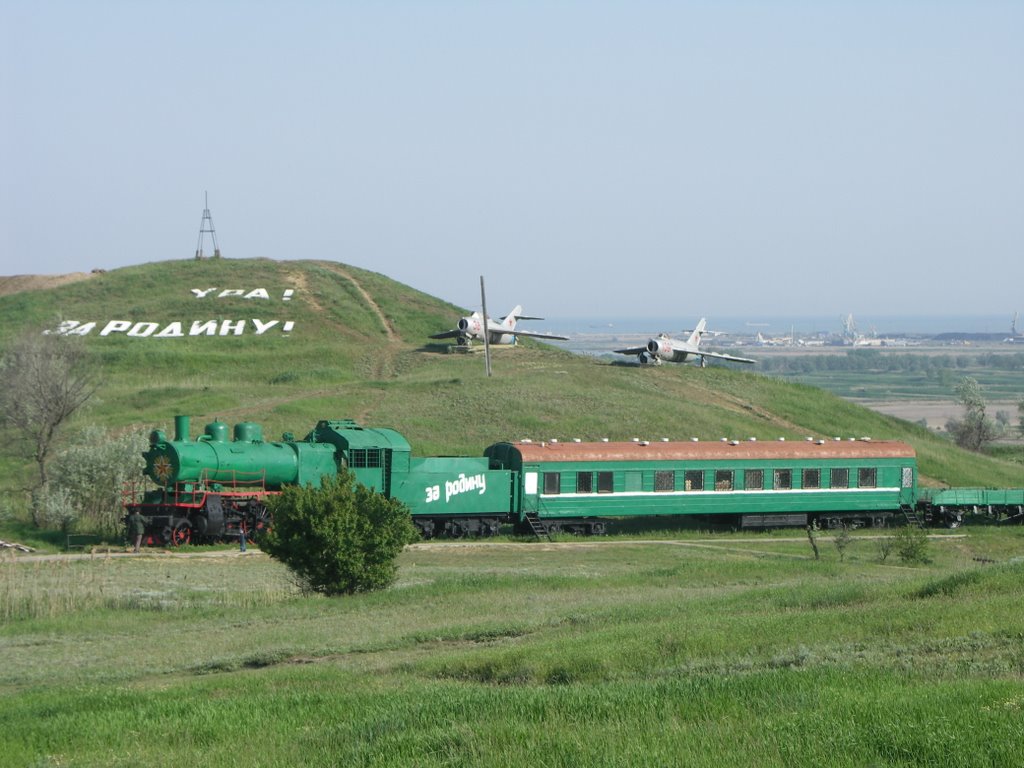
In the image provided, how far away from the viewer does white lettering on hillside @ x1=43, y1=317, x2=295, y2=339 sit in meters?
82.9

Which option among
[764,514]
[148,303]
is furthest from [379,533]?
[148,303]

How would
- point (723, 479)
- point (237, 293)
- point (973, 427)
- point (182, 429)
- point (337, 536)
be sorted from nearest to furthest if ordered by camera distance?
point (337, 536) → point (182, 429) → point (723, 479) → point (973, 427) → point (237, 293)

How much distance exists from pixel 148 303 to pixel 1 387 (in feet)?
143

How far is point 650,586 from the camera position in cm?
2864

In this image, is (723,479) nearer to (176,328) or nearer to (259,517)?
(259,517)

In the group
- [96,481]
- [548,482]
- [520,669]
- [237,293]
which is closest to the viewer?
[520,669]

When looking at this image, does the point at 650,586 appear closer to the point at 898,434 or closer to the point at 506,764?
the point at 506,764

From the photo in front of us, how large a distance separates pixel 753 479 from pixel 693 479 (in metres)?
2.46

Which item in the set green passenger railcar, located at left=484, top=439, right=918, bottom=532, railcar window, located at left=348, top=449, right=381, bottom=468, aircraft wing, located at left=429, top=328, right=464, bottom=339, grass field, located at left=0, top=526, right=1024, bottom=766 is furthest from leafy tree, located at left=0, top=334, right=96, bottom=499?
aircraft wing, located at left=429, top=328, right=464, bottom=339

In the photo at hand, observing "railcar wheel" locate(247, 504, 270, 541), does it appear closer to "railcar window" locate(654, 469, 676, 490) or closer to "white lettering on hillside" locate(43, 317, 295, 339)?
"railcar window" locate(654, 469, 676, 490)

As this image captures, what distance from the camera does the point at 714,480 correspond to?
142 ft

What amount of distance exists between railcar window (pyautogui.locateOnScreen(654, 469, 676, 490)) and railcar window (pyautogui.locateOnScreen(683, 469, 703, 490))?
47 cm

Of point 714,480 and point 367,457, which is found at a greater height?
point 367,457

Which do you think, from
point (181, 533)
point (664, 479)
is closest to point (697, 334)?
point (664, 479)
